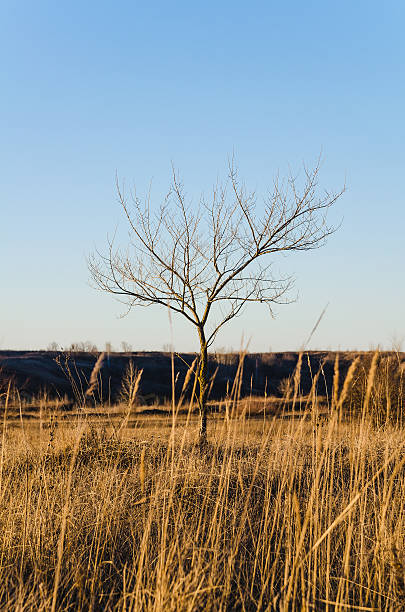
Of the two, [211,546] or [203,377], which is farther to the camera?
[203,377]

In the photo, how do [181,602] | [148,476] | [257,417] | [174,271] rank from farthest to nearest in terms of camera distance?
[257,417] → [174,271] → [148,476] → [181,602]

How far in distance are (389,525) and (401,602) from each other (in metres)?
0.94

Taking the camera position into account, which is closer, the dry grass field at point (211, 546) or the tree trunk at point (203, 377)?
the dry grass field at point (211, 546)

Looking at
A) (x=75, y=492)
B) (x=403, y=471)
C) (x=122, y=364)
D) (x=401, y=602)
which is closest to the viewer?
(x=401, y=602)

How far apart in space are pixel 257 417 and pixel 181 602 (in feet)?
54.2

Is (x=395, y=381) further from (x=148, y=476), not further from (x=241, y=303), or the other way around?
(x=148, y=476)

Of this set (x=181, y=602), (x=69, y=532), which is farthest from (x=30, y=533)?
(x=181, y=602)

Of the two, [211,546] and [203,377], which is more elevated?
[203,377]

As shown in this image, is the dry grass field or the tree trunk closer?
the dry grass field

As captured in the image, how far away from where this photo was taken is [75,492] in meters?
4.53

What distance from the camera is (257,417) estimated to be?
61.0 feet

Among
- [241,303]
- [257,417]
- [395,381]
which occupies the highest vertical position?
[241,303]

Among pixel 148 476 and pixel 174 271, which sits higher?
pixel 174 271

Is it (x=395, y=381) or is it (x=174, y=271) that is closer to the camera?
(x=174, y=271)
